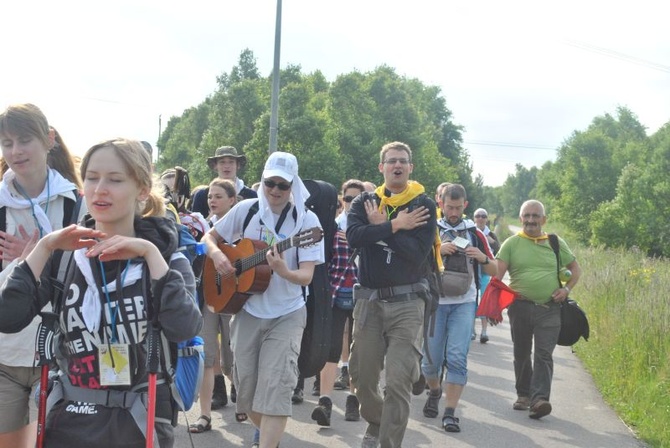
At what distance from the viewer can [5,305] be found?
2.96 m

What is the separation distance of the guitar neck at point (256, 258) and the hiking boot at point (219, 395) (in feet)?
8.19

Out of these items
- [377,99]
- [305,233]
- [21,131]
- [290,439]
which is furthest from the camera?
[377,99]

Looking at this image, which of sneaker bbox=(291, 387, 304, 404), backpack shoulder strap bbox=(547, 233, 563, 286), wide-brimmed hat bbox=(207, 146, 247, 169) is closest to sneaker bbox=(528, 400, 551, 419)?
backpack shoulder strap bbox=(547, 233, 563, 286)

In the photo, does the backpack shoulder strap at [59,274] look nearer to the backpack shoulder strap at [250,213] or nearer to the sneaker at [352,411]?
the backpack shoulder strap at [250,213]

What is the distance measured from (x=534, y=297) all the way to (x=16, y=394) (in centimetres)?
561

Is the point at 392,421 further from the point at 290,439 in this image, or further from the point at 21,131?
the point at 21,131

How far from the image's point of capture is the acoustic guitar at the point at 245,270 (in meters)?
5.58

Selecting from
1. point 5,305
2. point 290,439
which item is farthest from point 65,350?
point 290,439

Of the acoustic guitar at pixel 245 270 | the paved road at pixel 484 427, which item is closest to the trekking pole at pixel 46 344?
the acoustic guitar at pixel 245 270

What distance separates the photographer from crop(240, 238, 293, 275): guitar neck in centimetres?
563

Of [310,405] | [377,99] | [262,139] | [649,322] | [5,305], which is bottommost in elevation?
[310,405]

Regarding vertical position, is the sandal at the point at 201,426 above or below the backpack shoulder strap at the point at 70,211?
below

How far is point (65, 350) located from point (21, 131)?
4.33 ft

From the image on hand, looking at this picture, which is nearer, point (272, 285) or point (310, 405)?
point (272, 285)
